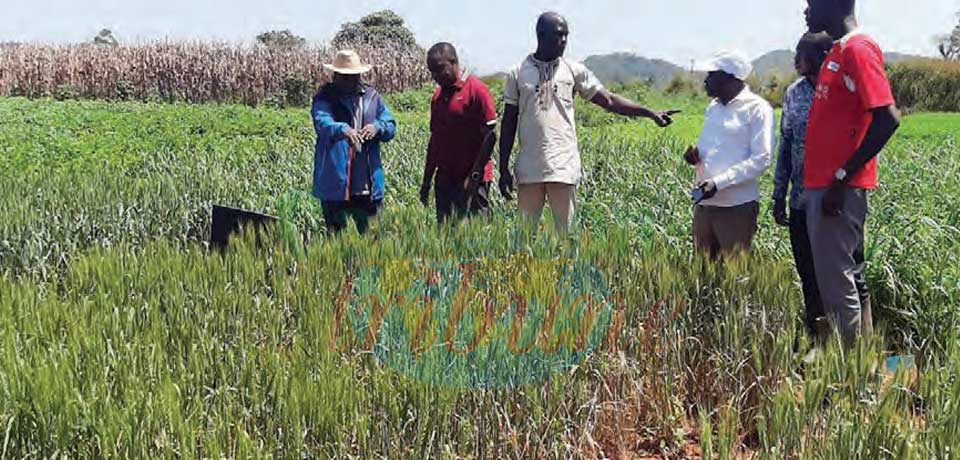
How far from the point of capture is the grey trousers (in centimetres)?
319

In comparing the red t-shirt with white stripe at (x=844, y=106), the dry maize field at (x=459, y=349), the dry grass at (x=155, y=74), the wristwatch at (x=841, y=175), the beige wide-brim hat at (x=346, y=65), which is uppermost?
the dry grass at (x=155, y=74)

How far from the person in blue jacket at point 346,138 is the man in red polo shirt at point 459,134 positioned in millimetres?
268

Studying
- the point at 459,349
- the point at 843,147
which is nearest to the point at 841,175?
the point at 843,147

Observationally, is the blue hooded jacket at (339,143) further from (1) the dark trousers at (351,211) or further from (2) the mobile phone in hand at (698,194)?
(2) the mobile phone in hand at (698,194)

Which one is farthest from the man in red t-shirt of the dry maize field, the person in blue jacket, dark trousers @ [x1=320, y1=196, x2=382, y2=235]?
dark trousers @ [x1=320, y1=196, x2=382, y2=235]

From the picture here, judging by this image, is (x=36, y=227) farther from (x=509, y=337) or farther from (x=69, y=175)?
(x=509, y=337)

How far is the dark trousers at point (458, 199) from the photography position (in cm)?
480

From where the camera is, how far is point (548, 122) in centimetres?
437

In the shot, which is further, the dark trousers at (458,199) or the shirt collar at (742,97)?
the dark trousers at (458,199)

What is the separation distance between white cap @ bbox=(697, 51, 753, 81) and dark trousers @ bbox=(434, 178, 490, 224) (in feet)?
4.75

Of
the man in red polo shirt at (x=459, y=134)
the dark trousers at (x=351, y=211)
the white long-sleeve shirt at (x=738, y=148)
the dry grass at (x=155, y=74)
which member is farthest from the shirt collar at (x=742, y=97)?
the dry grass at (x=155, y=74)

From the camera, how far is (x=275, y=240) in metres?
4.07

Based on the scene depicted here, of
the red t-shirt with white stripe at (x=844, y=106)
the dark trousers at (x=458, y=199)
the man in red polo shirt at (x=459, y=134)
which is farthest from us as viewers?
the dark trousers at (x=458, y=199)

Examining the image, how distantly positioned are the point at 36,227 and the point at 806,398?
387 centimetres
